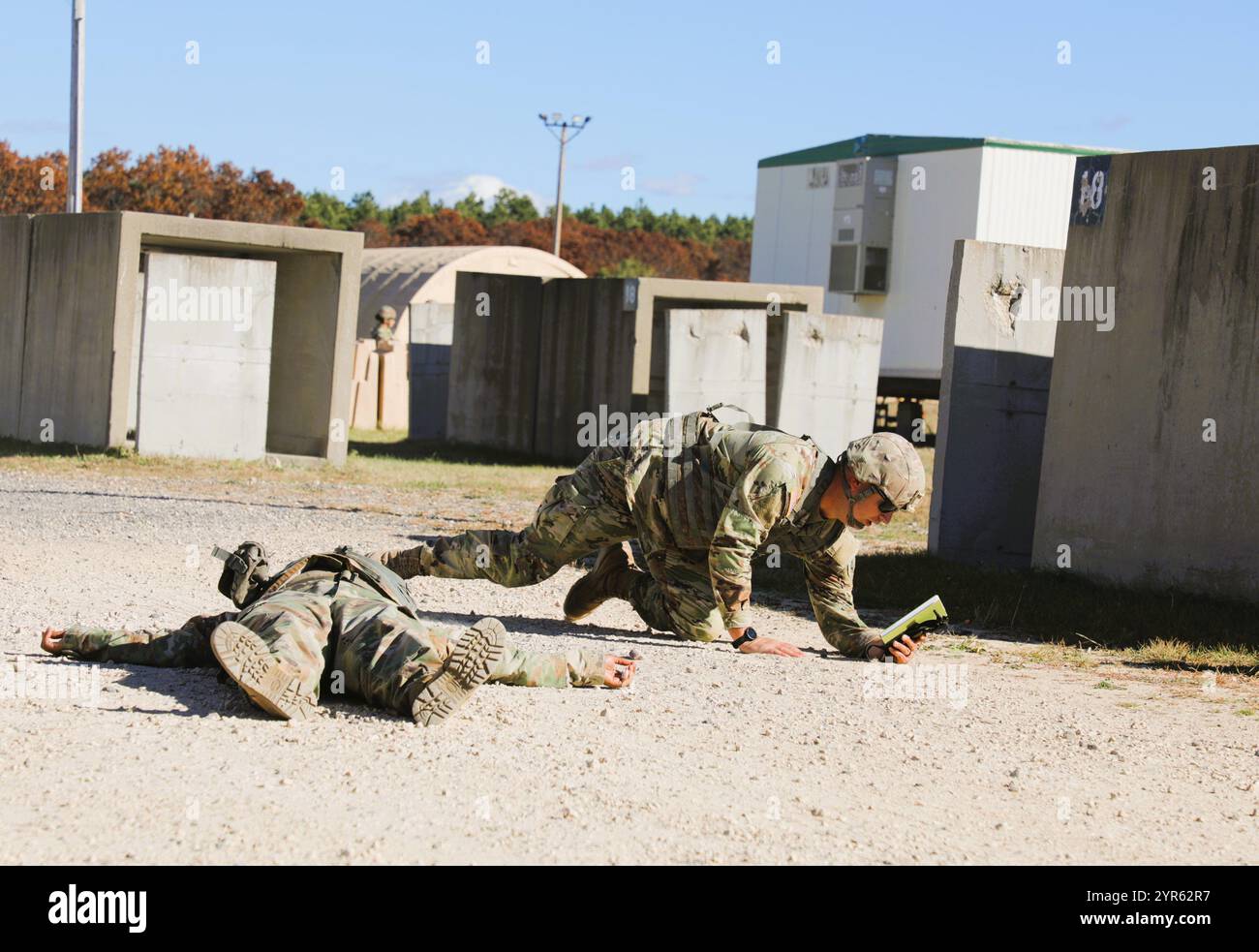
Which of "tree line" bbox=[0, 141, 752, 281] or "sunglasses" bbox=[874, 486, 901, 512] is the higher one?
"tree line" bbox=[0, 141, 752, 281]

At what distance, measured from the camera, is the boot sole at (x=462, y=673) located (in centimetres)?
494

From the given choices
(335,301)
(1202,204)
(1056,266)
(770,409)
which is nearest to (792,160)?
(770,409)

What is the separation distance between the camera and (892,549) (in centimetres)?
1190

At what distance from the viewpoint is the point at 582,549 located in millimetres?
7148

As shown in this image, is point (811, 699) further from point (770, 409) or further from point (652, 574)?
point (770, 409)

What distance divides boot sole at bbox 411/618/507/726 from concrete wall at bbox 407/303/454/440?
58.8 feet

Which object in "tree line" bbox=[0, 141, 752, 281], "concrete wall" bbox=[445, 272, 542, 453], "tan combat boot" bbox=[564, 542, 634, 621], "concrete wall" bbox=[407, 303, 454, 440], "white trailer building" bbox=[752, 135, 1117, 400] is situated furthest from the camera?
"tree line" bbox=[0, 141, 752, 281]

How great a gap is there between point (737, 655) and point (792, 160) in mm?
21275

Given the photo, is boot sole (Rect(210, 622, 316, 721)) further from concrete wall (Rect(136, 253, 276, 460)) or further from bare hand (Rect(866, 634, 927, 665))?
concrete wall (Rect(136, 253, 276, 460))

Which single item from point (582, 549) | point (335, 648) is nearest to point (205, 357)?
point (582, 549)

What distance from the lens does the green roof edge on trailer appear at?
74.3 feet

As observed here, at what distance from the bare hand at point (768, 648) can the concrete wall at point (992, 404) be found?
4.67 meters

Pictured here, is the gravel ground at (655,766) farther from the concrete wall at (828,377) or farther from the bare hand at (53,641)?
the concrete wall at (828,377)

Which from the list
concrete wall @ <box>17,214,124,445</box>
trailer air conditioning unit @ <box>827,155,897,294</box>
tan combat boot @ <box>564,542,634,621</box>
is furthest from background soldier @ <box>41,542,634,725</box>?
trailer air conditioning unit @ <box>827,155,897,294</box>
